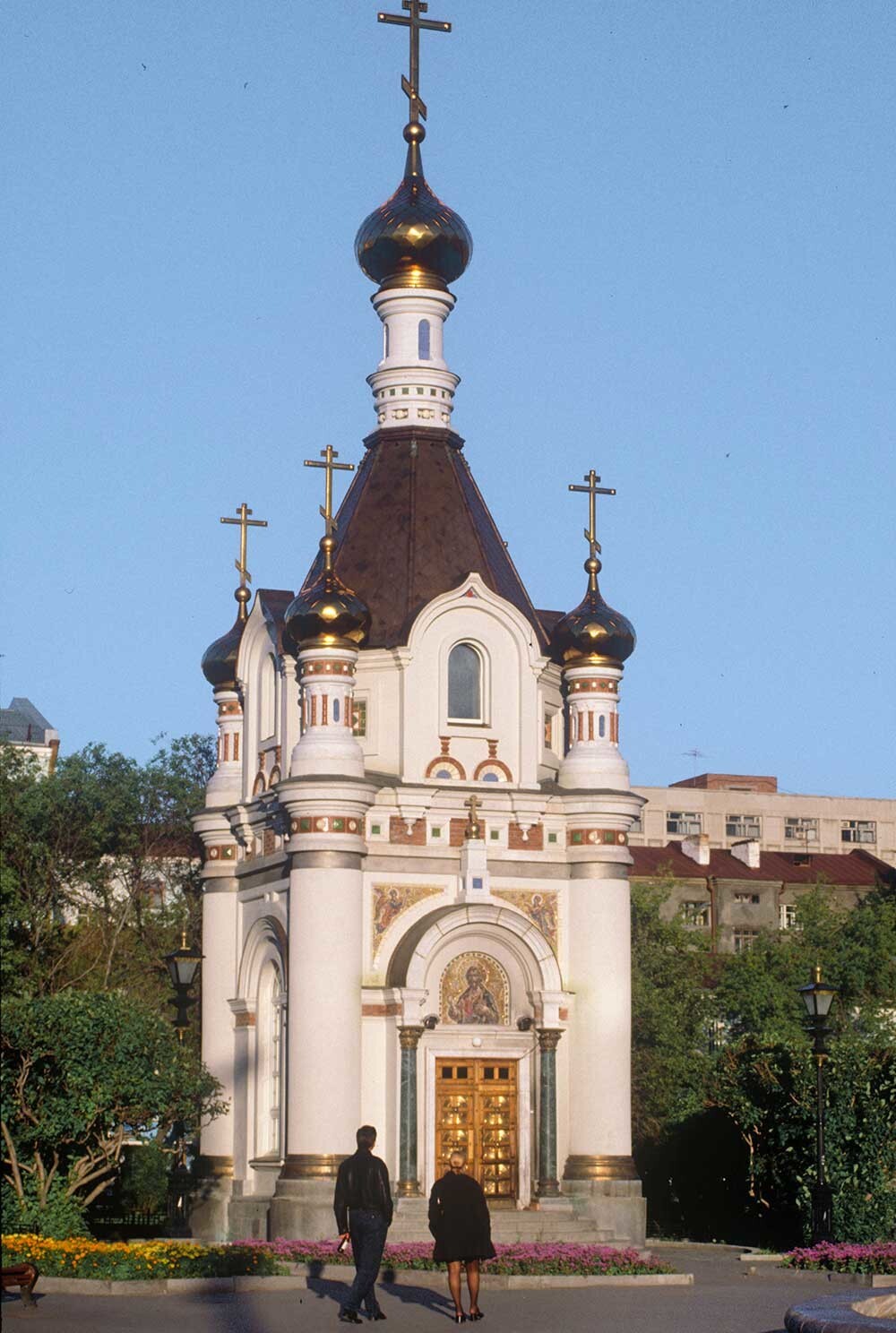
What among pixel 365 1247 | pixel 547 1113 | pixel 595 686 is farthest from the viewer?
pixel 595 686

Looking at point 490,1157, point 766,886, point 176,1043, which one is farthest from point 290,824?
point 766,886

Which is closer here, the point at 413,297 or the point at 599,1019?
the point at 599,1019

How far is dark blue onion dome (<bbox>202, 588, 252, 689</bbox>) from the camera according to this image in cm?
3472

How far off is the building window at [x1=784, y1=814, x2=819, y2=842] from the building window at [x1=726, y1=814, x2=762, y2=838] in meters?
1.40

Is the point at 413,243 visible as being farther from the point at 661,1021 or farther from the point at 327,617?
the point at 661,1021

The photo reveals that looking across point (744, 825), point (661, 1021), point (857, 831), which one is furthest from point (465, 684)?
point (857, 831)

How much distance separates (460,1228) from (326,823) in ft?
36.3

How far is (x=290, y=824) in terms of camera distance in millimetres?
29781

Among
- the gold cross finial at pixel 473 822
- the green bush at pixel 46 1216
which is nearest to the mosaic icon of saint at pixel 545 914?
the gold cross finial at pixel 473 822

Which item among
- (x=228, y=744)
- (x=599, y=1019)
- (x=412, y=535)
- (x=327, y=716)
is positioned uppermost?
(x=412, y=535)

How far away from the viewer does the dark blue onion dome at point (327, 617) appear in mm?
29859

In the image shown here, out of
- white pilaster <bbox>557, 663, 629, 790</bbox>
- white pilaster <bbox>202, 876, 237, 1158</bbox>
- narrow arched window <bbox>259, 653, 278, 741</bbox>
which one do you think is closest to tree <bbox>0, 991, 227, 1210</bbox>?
white pilaster <bbox>202, 876, 237, 1158</bbox>

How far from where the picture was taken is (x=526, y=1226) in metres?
29.0

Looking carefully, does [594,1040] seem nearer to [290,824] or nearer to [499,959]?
[499,959]
